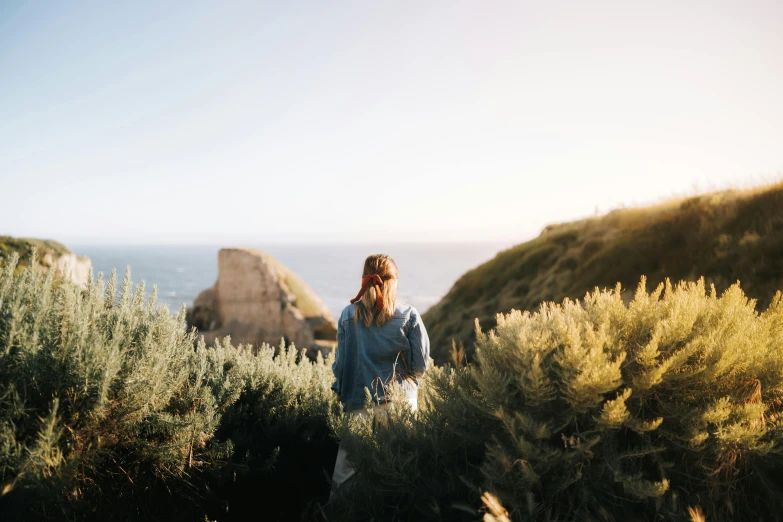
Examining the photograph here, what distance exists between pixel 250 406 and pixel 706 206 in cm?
1391

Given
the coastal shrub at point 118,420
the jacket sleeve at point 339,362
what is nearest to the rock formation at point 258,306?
the jacket sleeve at point 339,362

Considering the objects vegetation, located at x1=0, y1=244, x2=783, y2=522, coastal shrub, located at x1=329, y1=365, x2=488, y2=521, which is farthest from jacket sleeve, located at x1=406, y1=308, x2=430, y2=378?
coastal shrub, located at x1=329, y1=365, x2=488, y2=521

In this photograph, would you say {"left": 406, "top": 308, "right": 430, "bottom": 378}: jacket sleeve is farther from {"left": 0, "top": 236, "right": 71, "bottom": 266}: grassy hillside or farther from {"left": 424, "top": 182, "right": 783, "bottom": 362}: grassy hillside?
{"left": 424, "top": 182, "right": 783, "bottom": 362}: grassy hillside

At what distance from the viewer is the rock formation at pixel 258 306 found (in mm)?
23688

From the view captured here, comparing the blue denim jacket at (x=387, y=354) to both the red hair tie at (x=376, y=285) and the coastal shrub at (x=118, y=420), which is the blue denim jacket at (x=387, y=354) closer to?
the red hair tie at (x=376, y=285)

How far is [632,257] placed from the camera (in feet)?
45.4

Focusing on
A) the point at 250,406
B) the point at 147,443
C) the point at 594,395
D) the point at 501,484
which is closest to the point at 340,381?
the point at 250,406

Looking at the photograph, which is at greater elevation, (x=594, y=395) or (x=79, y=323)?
(x=79, y=323)

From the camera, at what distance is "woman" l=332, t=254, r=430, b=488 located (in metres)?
4.10

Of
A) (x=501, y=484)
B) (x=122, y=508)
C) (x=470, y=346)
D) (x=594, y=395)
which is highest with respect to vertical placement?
(x=594, y=395)

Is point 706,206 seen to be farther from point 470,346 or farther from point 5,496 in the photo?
point 5,496

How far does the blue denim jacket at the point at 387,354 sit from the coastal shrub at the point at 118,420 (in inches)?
28.6

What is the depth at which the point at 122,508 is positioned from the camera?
3.02m

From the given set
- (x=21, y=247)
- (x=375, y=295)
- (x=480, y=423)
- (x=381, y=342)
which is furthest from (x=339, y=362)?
(x=21, y=247)
